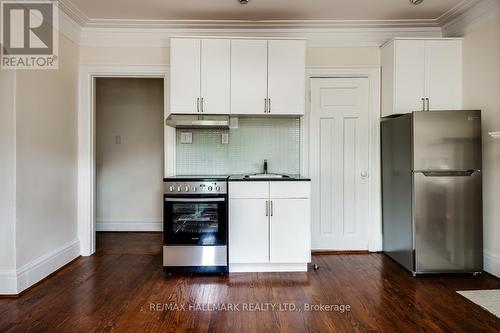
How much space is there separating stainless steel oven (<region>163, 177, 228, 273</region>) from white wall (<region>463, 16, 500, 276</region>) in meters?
2.48

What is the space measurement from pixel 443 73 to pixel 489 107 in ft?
1.88

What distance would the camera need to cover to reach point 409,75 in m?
3.24

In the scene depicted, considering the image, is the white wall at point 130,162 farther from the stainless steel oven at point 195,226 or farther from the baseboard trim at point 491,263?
the baseboard trim at point 491,263

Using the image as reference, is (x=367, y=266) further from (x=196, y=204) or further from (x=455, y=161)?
(x=196, y=204)

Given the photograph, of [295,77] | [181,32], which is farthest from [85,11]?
[295,77]

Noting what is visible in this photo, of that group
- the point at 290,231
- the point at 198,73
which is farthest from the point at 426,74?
the point at 198,73

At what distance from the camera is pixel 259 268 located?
9.86 ft

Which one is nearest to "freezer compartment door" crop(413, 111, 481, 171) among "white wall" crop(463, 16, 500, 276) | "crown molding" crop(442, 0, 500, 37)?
"white wall" crop(463, 16, 500, 276)

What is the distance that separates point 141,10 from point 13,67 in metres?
1.30

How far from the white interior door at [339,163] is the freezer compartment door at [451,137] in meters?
0.80

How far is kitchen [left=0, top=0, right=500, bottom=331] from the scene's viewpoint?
2459 mm

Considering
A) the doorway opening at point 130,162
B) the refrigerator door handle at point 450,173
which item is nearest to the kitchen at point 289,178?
the refrigerator door handle at point 450,173

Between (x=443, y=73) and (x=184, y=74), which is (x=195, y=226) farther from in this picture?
(x=443, y=73)

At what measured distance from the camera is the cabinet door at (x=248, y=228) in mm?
2947
